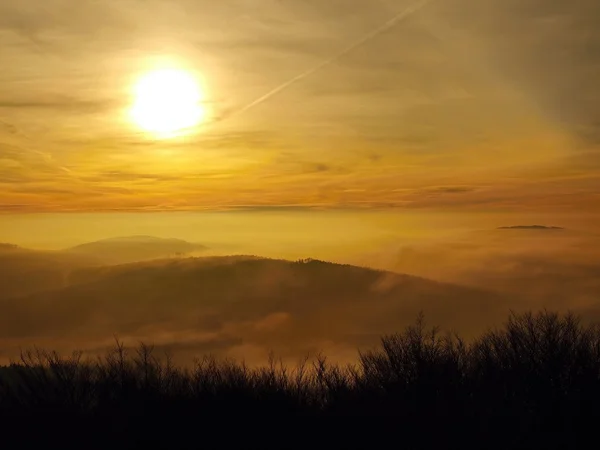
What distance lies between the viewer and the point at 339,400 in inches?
1410

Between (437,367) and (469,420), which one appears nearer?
(469,420)

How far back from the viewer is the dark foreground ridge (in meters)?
30.4

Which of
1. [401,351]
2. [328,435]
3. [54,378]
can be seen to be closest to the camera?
[328,435]

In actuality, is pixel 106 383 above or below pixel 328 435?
above

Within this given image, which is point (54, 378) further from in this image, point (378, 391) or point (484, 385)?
point (484, 385)

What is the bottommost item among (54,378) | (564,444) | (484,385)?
(564,444)

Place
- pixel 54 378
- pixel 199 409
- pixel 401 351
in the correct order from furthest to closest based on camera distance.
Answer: pixel 401 351
pixel 54 378
pixel 199 409

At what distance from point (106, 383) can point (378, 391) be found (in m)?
14.2

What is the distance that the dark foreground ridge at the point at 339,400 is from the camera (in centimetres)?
3038

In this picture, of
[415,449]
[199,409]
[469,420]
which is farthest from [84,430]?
[469,420]

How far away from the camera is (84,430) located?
105ft

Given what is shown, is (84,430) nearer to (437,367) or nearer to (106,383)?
(106,383)

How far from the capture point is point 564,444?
28.8m

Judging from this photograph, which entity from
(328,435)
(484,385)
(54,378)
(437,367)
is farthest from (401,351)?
(54,378)
